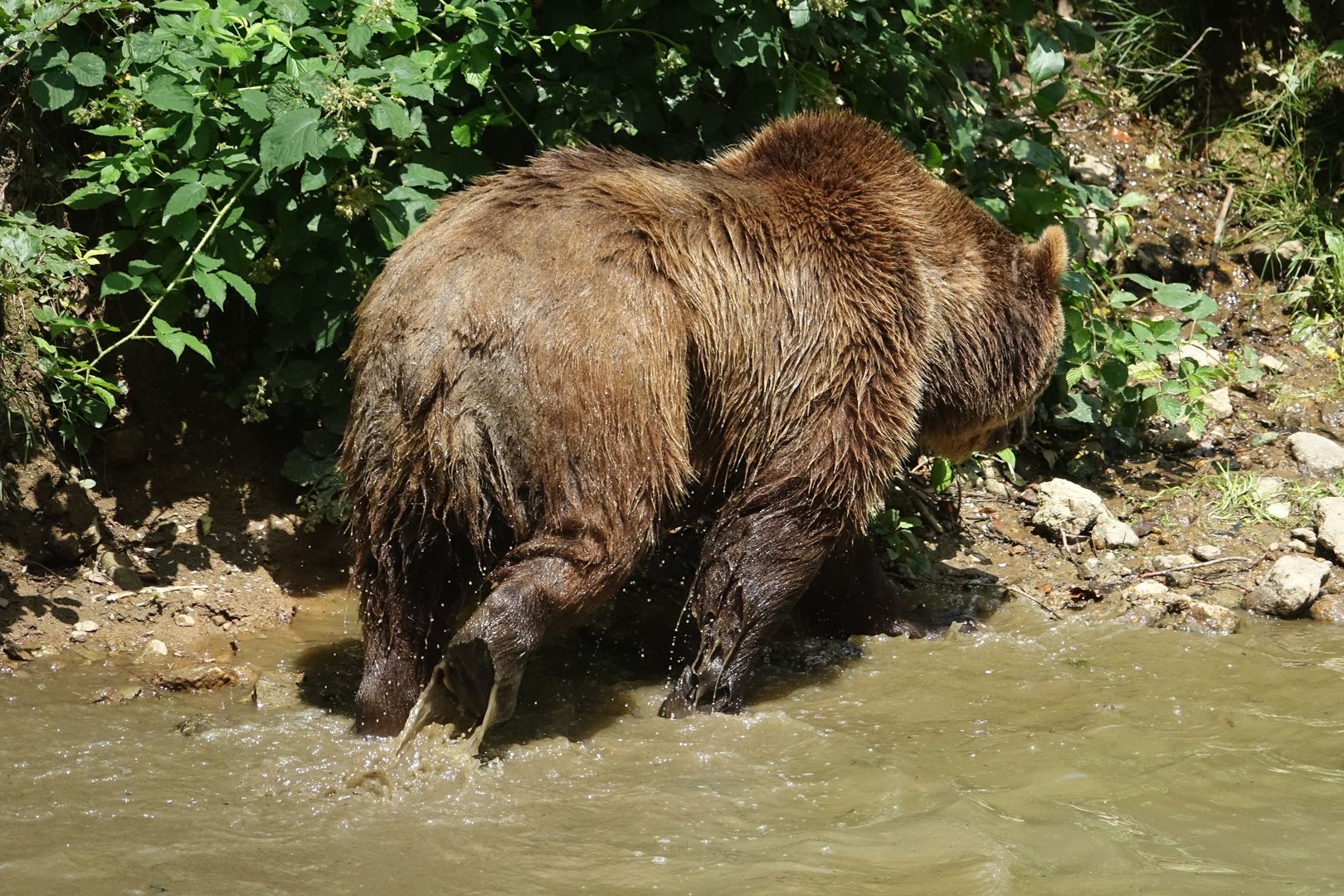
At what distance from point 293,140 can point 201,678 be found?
204cm

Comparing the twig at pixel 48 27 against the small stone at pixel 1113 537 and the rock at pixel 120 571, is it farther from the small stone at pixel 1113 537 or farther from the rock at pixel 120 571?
the small stone at pixel 1113 537

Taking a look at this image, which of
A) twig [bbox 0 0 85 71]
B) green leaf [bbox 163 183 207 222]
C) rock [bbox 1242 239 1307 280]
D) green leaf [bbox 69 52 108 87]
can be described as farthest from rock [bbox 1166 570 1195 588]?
twig [bbox 0 0 85 71]

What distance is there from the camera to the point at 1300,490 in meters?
7.18

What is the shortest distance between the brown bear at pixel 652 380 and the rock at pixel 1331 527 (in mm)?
1914

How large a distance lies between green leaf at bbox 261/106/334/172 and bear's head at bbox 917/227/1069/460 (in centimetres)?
249

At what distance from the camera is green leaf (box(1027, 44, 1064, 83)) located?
6270 mm

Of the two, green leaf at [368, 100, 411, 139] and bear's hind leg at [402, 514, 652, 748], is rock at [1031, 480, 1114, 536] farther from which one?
green leaf at [368, 100, 411, 139]

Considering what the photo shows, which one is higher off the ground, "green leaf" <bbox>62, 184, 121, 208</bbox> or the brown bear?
"green leaf" <bbox>62, 184, 121, 208</bbox>

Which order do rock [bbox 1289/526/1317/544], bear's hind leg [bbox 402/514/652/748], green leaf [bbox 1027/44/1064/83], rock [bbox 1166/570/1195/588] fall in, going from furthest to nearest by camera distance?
1. rock [bbox 1289/526/1317/544]
2. rock [bbox 1166/570/1195/588]
3. green leaf [bbox 1027/44/1064/83]
4. bear's hind leg [bbox 402/514/652/748]

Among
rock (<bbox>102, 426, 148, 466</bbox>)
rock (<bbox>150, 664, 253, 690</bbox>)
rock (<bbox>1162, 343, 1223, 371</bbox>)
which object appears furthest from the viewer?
rock (<bbox>1162, 343, 1223, 371</bbox>)

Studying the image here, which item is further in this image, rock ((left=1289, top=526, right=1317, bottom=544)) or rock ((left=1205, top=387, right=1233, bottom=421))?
rock ((left=1205, top=387, right=1233, bottom=421))

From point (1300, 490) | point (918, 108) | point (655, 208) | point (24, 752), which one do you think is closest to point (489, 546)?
point (655, 208)

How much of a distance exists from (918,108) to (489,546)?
127 inches

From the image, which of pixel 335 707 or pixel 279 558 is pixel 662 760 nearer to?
pixel 335 707
